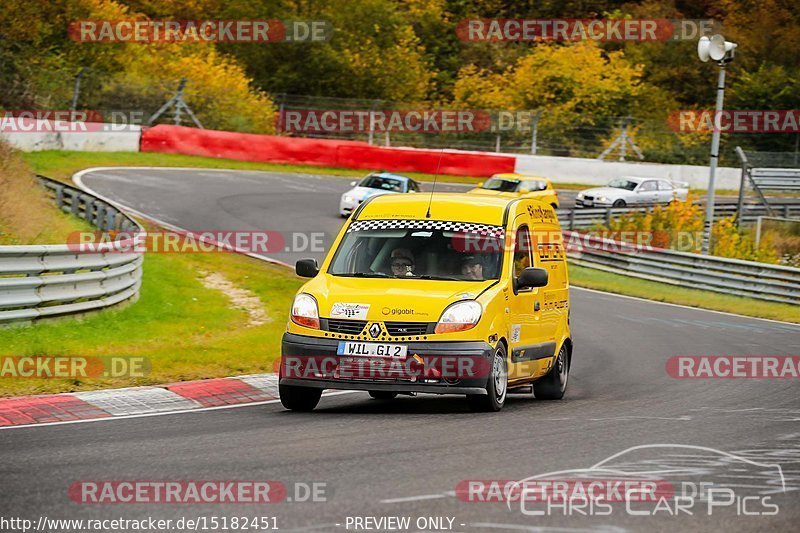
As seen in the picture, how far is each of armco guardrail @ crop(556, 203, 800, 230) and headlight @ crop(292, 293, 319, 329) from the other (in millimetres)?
25890

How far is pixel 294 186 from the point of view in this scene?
128 feet

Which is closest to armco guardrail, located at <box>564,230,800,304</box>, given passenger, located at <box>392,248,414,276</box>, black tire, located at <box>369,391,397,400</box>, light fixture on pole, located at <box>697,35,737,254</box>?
light fixture on pole, located at <box>697,35,737,254</box>

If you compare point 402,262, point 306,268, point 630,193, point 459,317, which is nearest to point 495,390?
point 459,317

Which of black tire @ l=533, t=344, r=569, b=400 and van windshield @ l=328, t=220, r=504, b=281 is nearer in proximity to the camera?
van windshield @ l=328, t=220, r=504, b=281

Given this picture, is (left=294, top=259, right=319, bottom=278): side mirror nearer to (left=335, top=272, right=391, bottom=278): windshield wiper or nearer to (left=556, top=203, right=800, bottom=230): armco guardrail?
(left=335, top=272, right=391, bottom=278): windshield wiper

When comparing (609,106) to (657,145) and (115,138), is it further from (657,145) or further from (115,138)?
(115,138)

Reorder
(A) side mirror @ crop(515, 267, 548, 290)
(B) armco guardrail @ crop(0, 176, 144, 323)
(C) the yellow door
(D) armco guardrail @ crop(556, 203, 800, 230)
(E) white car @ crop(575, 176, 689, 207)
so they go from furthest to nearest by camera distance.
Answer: (E) white car @ crop(575, 176, 689, 207), (D) armco guardrail @ crop(556, 203, 800, 230), (B) armco guardrail @ crop(0, 176, 144, 323), (C) the yellow door, (A) side mirror @ crop(515, 267, 548, 290)

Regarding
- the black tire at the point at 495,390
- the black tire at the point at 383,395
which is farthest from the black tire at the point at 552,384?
the black tire at the point at 495,390

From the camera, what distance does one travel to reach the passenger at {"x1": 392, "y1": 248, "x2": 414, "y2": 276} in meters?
11.6

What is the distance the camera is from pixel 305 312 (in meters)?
10.9

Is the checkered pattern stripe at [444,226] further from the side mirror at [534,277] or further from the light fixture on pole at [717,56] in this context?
the light fixture on pole at [717,56]

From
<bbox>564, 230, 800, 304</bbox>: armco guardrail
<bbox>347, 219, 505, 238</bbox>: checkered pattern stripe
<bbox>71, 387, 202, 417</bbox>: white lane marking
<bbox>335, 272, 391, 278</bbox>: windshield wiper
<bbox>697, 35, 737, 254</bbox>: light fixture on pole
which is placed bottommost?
<bbox>564, 230, 800, 304</bbox>: armco guardrail

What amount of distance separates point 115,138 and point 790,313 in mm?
23263

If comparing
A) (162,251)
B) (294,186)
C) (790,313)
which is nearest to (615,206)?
(294,186)
